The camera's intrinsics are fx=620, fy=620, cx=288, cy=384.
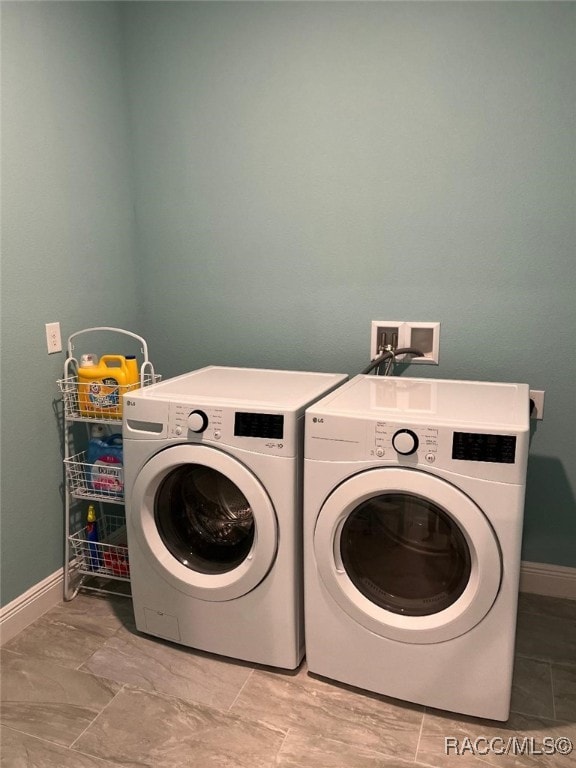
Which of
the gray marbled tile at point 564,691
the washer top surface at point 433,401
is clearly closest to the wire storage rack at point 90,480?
the washer top surface at point 433,401

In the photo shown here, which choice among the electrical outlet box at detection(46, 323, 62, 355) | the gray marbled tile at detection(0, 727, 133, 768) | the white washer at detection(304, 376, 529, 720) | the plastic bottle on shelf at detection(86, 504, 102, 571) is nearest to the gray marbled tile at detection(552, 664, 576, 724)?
the white washer at detection(304, 376, 529, 720)

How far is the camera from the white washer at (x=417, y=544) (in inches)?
59.2

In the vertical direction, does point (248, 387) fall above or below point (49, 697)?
above

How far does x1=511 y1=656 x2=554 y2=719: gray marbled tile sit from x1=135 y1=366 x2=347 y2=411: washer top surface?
101 centimetres

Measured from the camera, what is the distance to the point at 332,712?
1691 millimetres

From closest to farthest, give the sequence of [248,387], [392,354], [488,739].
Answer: [488,739]
[248,387]
[392,354]

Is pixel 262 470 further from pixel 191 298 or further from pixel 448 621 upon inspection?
pixel 191 298

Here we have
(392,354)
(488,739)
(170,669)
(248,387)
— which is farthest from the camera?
(392,354)

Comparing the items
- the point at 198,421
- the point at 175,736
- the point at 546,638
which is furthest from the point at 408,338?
the point at 175,736

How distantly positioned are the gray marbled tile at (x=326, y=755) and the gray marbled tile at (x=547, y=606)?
0.84 meters

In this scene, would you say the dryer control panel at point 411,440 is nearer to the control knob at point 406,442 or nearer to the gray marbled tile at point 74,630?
the control knob at point 406,442

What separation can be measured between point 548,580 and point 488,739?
30.8 inches

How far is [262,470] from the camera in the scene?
67.5 inches

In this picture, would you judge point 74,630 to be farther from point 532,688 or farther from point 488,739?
point 532,688
